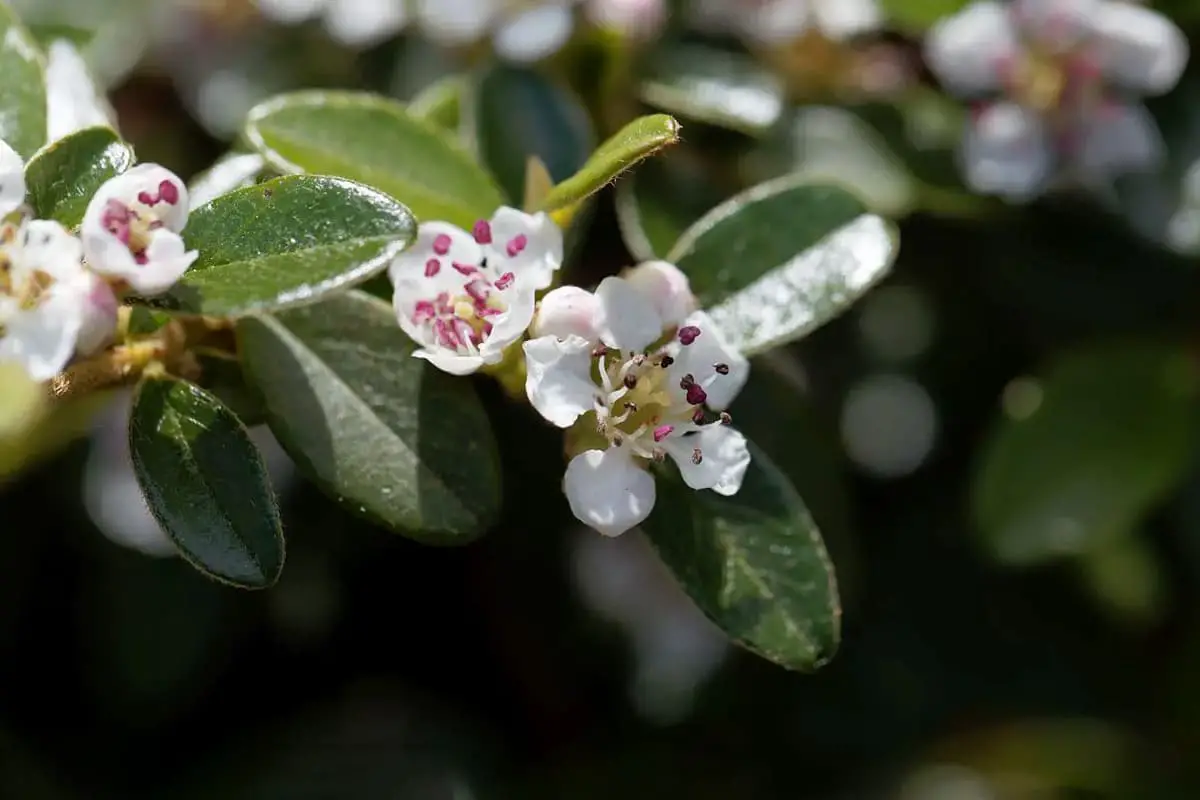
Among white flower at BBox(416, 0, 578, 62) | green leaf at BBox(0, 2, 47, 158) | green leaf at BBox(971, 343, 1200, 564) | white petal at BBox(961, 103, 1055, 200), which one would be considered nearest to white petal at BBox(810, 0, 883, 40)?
white petal at BBox(961, 103, 1055, 200)

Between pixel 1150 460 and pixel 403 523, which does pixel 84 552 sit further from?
pixel 1150 460

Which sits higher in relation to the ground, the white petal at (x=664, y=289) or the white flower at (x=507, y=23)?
the white flower at (x=507, y=23)

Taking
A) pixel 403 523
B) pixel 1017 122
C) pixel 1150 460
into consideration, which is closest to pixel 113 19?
pixel 403 523

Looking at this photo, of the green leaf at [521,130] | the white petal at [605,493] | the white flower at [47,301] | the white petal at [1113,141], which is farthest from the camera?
the white petal at [1113,141]

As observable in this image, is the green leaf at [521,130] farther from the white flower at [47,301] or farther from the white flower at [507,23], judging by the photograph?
the white flower at [47,301]

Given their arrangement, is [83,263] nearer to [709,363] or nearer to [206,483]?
[206,483]

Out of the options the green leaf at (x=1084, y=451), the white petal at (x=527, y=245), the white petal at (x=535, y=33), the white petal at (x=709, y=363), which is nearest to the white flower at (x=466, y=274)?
the white petal at (x=527, y=245)

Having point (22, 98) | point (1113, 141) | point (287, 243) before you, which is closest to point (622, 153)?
point (287, 243)
